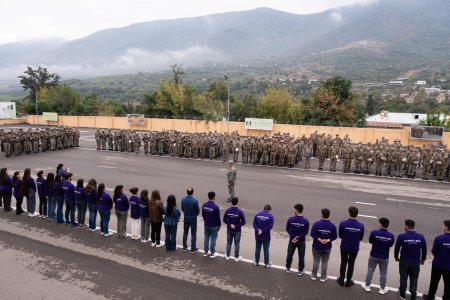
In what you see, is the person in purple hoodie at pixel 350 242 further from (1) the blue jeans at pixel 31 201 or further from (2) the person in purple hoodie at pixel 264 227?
(1) the blue jeans at pixel 31 201

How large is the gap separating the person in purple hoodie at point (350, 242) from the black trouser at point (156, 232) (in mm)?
4595

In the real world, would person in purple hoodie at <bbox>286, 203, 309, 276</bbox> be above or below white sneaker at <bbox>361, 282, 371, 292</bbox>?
above

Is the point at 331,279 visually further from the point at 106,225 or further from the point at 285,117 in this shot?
the point at 285,117

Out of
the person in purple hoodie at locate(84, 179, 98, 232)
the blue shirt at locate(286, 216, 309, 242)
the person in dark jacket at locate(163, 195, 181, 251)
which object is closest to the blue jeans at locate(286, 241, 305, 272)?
the blue shirt at locate(286, 216, 309, 242)

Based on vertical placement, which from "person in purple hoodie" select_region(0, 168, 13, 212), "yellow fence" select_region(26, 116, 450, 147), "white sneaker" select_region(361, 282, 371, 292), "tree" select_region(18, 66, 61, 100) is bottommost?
"white sneaker" select_region(361, 282, 371, 292)

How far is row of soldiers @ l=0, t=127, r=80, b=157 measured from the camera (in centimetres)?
2523

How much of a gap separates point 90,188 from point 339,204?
8972 mm

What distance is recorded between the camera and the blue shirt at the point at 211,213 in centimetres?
923

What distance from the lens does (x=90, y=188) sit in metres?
10.9

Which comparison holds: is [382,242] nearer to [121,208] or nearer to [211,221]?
[211,221]

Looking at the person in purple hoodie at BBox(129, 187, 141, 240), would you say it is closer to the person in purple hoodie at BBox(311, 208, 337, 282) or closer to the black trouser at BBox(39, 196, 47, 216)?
the black trouser at BBox(39, 196, 47, 216)

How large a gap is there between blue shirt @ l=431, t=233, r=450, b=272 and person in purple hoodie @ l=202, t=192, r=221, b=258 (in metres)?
4.68

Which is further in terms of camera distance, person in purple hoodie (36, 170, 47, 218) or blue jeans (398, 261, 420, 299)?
person in purple hoodie (36, 170, 47, 218)

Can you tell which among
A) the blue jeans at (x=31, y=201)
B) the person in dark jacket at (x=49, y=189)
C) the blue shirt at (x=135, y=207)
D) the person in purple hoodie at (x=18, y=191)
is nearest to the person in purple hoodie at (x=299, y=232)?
the blue shirt at (x=135, y=207)
